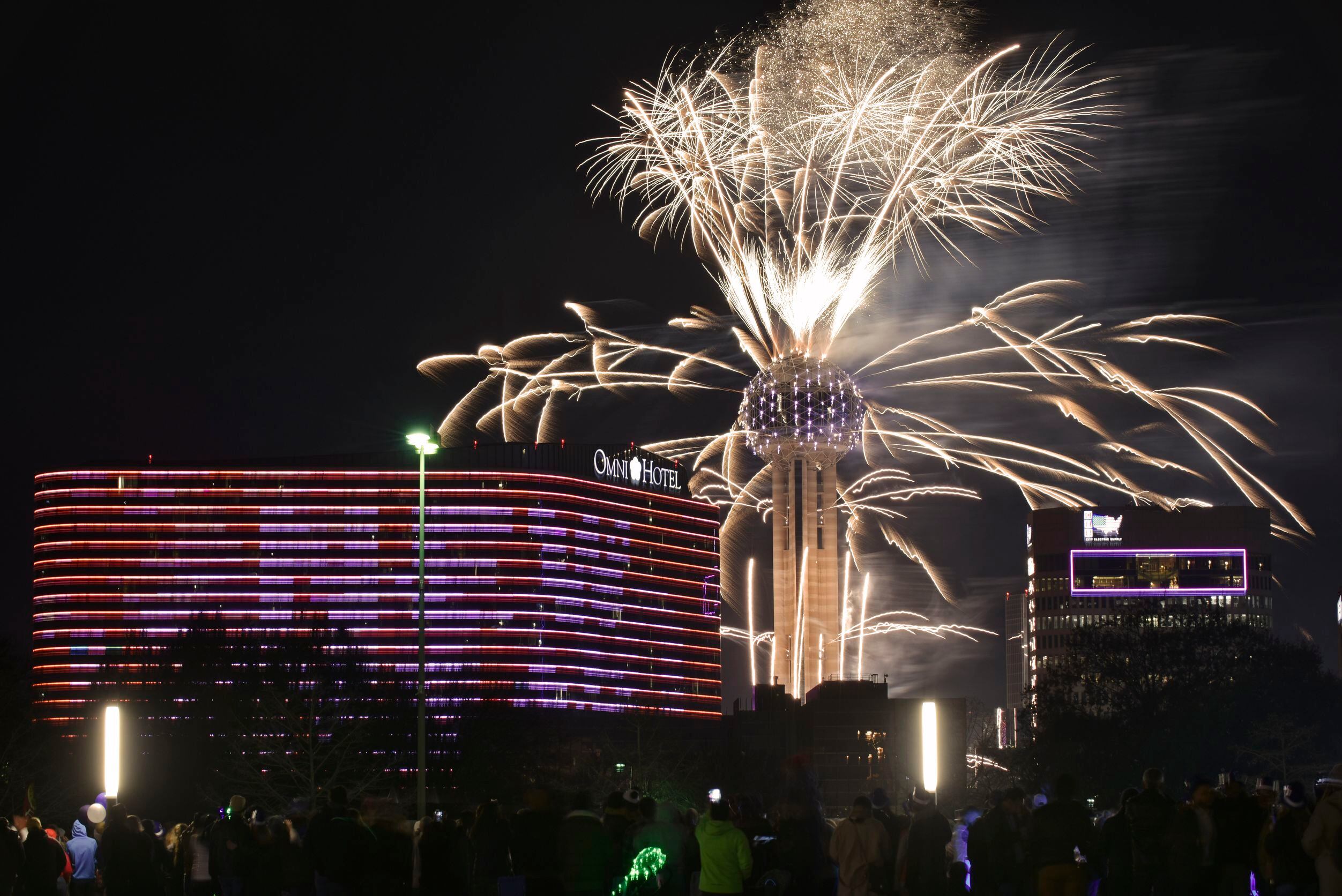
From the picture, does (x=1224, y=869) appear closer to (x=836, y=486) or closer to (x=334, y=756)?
(x=334, y=756)

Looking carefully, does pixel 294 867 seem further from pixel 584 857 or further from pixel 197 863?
pixel 584 857

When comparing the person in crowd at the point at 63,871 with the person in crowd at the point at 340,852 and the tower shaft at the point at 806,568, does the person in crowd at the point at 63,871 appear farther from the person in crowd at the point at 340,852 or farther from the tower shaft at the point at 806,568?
the tower shaft at the point at 806,568

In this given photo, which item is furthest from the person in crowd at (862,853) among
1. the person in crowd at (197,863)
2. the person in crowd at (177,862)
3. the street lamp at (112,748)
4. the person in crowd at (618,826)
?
the street lamp at (112,748)

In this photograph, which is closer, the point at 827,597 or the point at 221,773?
the point at 221,773

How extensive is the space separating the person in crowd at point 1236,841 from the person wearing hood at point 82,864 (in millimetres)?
15005

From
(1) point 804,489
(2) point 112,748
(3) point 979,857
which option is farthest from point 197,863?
(1) point 804,489

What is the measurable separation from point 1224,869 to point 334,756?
80.4 metres

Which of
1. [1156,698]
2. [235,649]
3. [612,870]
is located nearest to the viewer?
[612,870]

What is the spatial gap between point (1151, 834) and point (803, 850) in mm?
3890

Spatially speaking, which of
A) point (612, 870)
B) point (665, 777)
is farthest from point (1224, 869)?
point (665, 777)

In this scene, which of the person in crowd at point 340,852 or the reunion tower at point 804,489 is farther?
the reunion tower at point 804,489

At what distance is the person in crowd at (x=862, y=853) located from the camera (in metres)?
18.4

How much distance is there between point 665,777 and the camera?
401ft

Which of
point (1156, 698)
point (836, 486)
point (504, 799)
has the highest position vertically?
point (836, 486)
